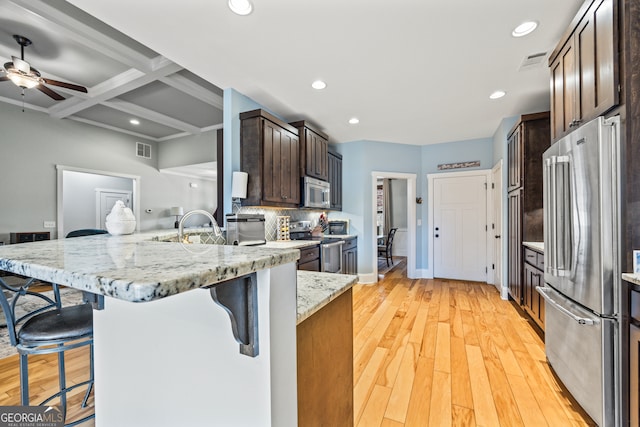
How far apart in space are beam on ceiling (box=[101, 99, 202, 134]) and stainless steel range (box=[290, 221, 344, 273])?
3296 mm

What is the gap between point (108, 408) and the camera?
3.71 feet

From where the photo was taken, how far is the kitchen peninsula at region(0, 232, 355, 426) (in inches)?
20.0

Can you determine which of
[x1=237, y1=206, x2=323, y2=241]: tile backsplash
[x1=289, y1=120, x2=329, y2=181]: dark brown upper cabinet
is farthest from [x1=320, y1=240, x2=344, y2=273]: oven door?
[x1=289, y1=120, x2=329, y2=181]: dark brown upper cabinet

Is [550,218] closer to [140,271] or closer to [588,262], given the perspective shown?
[588,262]

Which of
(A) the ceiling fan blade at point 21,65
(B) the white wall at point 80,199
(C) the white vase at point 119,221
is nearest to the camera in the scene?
(C) the white vase at point 119,221

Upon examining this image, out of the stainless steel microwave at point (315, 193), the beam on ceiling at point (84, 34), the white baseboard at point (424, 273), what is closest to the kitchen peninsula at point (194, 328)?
the beam on ceiling at point (84, 34)

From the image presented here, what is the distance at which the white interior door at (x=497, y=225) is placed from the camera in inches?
164

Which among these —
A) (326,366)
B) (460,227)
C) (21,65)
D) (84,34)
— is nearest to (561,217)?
(326,366)

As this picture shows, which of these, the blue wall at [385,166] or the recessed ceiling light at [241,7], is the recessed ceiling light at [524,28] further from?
the blue wall at [385,166]

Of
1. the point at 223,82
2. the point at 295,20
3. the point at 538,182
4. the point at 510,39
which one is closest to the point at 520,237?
the point at 538,182

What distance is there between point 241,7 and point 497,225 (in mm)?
4487

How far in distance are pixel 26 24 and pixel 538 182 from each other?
561 centimetres

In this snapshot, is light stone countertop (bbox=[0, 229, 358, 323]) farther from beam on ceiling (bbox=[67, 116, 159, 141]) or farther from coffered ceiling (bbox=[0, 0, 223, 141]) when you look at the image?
beam on ceiling (bbox=[67, 116, 159, 141])

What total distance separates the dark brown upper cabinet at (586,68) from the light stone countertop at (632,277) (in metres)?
0.87
